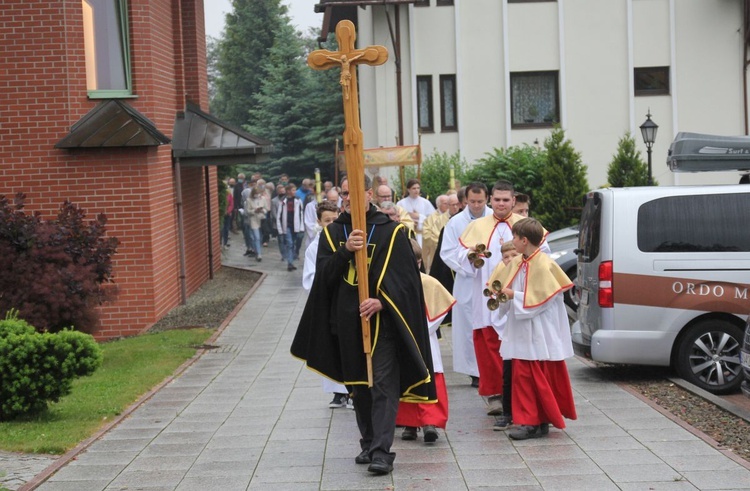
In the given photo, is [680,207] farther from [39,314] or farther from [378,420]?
[39,314]

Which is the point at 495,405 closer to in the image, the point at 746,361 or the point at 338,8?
the point at 746,361

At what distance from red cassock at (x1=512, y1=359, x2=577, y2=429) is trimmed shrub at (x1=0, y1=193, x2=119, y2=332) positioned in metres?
5.29

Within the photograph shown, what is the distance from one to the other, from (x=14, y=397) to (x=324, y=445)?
2639 millimetres

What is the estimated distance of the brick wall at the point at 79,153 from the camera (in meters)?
15.0

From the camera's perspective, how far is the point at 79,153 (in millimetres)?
15297

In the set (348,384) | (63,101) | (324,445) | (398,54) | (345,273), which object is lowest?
(324,445)

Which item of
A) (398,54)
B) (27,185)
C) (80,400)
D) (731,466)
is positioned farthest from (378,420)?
(398,54)

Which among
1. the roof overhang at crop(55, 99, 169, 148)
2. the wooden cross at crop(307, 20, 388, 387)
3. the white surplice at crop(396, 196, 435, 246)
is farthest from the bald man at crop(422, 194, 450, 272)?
the wooden cross at crop(307, 20, 388, 387)

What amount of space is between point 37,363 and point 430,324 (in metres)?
3.17

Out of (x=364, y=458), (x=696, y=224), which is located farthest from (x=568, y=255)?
(x=364, y=458)

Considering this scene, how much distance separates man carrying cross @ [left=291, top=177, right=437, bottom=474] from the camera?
7.45 meters

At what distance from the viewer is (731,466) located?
735 cm

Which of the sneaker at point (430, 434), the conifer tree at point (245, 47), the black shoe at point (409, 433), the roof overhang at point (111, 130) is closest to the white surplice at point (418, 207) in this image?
the roof overhang at point (111, 130)

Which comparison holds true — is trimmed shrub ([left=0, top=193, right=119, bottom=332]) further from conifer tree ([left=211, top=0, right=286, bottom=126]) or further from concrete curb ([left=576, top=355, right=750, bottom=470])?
conifer tree ([left=211, top=0, right=286, bottom=126])
